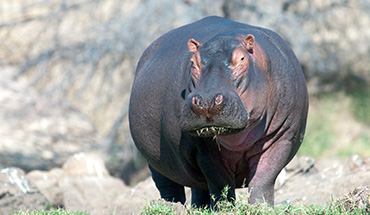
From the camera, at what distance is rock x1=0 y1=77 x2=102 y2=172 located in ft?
37.0

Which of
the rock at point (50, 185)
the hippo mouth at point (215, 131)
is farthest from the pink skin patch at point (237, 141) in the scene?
the rock at point (50, 185)

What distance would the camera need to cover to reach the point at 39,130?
11.4 m

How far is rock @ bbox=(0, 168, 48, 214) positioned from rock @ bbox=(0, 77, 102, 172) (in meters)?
3.82

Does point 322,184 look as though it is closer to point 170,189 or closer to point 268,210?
point 170,189

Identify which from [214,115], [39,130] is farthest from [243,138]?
[39,130]

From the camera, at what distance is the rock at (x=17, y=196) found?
679 cm

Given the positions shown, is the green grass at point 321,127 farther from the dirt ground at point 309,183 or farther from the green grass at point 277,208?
the green grass at point 277,208

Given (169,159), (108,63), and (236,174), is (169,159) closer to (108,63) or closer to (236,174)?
(236,174)

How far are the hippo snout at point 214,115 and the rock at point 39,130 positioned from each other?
23.7 feet

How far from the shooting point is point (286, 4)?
37.1 feet

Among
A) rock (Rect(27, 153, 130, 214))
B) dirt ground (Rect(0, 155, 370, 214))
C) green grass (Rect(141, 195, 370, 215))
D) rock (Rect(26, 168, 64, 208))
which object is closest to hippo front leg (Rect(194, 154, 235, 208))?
green grass (Rect(141, 195, 370, 215))

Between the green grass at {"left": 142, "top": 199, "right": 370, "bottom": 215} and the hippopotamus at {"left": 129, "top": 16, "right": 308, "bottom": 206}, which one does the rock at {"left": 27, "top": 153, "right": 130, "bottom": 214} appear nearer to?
the hippopotamus at {"left": 129, "top": 16, "right": 308, "bottom": 206}

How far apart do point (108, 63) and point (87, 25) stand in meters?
0.94

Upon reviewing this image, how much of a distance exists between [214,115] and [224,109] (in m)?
0.08
